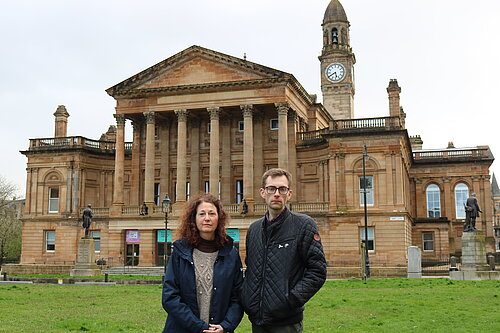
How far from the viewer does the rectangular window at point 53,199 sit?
5681cm

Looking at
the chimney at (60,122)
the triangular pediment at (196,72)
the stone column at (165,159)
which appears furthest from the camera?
the chimney at (60,122)

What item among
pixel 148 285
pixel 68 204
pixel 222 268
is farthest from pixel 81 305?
pixel 68 204

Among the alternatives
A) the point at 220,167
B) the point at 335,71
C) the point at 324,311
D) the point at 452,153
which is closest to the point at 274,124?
the point at 220,167

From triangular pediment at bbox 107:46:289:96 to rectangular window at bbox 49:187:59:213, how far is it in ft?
38.0

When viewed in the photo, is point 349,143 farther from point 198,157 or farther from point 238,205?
point 198,157

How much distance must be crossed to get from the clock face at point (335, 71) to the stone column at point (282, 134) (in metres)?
26.7

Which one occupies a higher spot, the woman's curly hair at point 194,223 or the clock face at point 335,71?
the clock face at point 335,71

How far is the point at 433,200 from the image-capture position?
65.1 meters

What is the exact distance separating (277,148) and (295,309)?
47.6 m

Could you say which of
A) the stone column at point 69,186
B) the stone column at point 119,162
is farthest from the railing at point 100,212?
the stone column at point 69,186

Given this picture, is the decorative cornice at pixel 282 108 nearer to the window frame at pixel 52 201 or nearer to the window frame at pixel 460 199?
the window frame at pixel 52 201

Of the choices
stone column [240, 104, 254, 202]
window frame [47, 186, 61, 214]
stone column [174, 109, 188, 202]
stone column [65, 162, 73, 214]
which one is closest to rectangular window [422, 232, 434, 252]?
stone column [240, 104, 254, 202]

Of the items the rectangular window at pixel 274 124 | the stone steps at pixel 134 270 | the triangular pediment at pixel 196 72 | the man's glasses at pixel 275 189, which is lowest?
the stone steps at pixel 134 270

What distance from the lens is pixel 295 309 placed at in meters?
6.47
